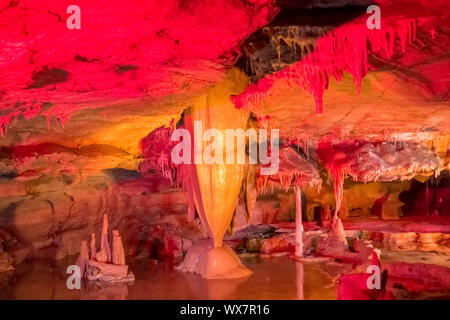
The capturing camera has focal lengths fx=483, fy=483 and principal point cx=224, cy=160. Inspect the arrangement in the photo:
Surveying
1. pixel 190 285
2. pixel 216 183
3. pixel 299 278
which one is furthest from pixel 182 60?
pixel 299 278

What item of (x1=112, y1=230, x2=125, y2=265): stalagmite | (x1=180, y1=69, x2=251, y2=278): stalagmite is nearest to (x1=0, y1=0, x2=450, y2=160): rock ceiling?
(x1=180, y1=69, x2=251, y2=278): stalagmite

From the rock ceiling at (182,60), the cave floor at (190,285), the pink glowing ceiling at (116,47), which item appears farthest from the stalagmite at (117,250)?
the pink glowing ceiling at (116,47)

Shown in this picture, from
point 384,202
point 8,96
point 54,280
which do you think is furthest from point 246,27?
point 384,202

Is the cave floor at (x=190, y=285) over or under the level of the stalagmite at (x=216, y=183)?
under

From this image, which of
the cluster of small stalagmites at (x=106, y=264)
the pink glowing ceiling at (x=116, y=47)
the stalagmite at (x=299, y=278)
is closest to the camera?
the pink glowing ceiling at (x=116, y=47)

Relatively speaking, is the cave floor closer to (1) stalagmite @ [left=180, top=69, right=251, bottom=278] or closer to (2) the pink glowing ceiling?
(1) stalagmite @ [left=180, top=69, right=251, bottom=278]

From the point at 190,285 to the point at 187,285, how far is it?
6 cm

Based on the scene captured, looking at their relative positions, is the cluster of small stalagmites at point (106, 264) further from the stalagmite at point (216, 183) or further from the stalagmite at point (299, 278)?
the stalagmite at point (299, 278)

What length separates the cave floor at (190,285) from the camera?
7629mm

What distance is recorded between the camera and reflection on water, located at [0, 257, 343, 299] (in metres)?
7.66

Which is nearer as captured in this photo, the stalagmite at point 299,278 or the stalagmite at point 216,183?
the stalagmite at point 299,278

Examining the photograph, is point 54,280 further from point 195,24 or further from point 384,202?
point 384,202

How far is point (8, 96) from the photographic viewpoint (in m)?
7.58

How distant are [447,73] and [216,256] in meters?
5.01
